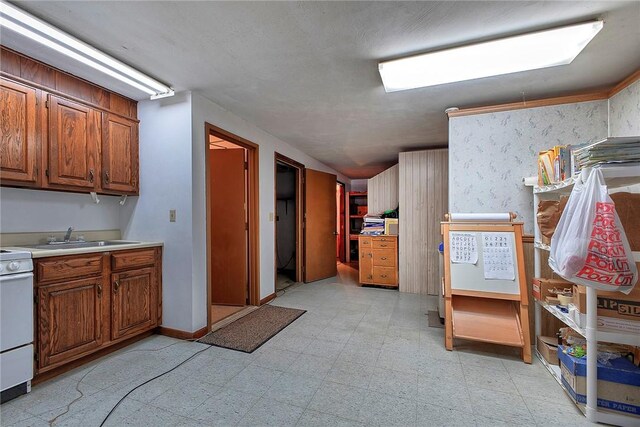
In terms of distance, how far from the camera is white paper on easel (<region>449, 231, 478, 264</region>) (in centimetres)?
229

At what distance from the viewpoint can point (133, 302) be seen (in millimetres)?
2326

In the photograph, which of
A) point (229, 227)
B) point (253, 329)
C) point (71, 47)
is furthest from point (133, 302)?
point (71, 47)

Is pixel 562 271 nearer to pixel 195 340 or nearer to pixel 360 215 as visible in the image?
pixel 195 340

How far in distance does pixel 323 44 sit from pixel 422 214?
9.74 ft

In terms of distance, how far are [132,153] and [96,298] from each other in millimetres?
1358

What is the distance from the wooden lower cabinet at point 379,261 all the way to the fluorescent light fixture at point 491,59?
2.66 metres

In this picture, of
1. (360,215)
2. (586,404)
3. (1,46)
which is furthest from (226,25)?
(360,215)

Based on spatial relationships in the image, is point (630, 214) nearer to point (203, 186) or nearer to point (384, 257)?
point (384, 257)

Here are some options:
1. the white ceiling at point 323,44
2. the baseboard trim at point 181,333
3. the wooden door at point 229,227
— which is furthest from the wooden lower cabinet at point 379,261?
the baseboard trim at point 181,333

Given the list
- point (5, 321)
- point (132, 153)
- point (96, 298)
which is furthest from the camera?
point (132, 153)

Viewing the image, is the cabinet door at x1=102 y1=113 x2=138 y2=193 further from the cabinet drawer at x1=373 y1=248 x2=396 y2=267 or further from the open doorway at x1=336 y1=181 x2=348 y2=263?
the open doorway at x1=336 y1=181 x2=348 y2=263

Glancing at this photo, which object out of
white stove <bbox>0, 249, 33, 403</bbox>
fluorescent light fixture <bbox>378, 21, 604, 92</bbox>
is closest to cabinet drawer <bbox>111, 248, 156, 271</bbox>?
white stove <bbox>0, 249, 33, 403</bbox>

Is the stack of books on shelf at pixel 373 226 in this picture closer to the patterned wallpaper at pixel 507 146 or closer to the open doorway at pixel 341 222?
Result: the patterned wallpaper at pixel 507 146

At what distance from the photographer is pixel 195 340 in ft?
8.00
